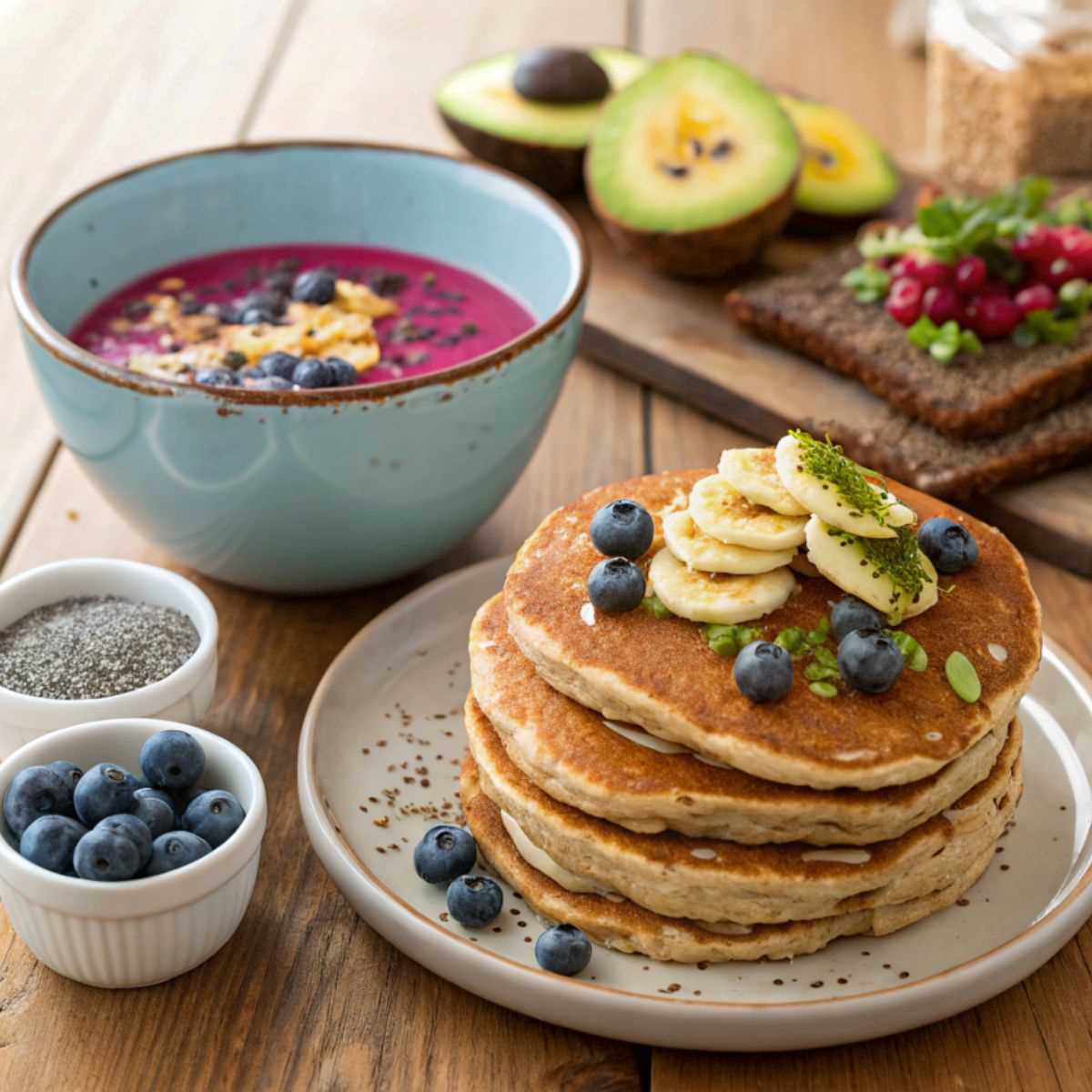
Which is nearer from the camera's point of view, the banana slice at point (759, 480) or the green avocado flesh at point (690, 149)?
the banana slice at point (759, 480)

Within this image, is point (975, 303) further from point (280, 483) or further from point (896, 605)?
point (280, 483)

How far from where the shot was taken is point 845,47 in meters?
4.25

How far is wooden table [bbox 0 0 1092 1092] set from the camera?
150 cm

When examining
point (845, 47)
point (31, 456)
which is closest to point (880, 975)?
point (31, 456)

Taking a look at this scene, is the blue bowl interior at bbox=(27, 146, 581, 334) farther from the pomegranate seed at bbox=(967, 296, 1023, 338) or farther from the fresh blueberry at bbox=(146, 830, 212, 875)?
the fresh blueberry at bbox=(146, 830, 212, 875)

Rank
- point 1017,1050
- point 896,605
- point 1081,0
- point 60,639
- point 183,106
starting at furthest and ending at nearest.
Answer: point 183,106
point 1081,0
point 60,639
point 896,605
point 1017,1050

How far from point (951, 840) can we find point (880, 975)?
169 mm

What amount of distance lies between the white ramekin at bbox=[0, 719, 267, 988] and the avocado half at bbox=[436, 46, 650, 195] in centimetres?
199

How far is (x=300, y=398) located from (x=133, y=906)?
723mm

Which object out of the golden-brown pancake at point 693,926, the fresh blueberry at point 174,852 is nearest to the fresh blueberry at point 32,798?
the fresh blueberry at point 174,852

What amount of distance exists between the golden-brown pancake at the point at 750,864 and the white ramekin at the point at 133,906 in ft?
1.03

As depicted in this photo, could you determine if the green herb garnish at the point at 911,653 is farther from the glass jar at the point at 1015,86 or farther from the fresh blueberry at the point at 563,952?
the glass jar at the point at 1015,86

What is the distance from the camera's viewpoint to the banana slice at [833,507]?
1.63 metres

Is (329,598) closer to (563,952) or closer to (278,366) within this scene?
(278,366)
